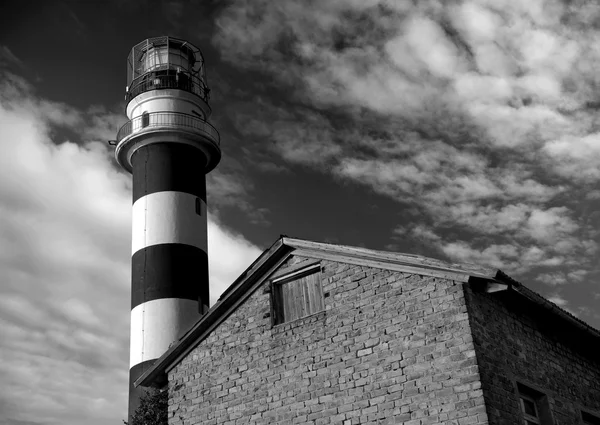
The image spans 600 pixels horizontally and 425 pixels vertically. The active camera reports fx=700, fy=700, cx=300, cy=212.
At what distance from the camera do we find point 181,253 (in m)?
23.2

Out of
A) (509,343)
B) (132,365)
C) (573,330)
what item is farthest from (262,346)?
(132,365)

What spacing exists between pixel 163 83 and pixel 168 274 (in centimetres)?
834

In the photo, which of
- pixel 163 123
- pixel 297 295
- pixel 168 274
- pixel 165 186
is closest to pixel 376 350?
pixel 297 295

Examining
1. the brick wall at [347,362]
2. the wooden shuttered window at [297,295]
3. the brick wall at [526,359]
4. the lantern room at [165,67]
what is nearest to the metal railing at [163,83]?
the lantern room at [165,67]

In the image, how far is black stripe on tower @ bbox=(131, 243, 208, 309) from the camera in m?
22.4

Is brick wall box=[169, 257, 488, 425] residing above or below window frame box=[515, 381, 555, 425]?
above

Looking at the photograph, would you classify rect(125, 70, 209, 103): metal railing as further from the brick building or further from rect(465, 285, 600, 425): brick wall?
rect(465, 285, 600, 425): brick wall

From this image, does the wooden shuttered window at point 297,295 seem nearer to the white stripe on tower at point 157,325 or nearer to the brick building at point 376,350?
the brick building at point 376,350

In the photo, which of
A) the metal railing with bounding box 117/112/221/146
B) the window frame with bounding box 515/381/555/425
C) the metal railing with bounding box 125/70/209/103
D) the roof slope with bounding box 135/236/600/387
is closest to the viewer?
the roof slope with bounding box 135/236/600/387

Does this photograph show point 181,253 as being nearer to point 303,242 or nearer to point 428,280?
point 303,242

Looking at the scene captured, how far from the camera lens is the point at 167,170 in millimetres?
24625

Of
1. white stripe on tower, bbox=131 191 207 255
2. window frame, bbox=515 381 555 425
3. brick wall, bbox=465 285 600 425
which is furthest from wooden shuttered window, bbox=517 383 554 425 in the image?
white stripe on tower, bbox=131 191 207 255

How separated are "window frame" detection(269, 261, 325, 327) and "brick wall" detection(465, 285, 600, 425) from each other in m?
3.42

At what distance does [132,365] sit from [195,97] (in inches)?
419
